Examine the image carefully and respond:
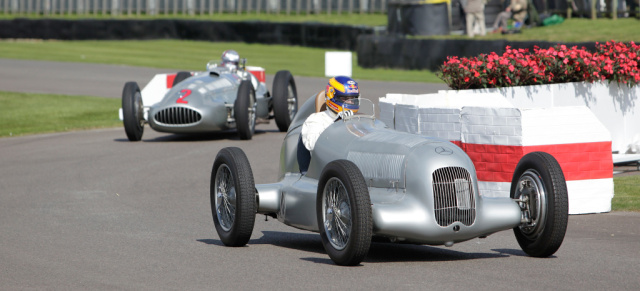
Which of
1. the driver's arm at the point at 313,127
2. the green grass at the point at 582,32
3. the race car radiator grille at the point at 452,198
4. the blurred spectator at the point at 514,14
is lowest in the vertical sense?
the race car radiator grille at the point at 452,198

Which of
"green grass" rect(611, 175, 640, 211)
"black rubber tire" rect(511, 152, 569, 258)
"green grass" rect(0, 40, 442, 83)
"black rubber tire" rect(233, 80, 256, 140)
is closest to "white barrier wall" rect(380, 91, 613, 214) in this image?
"green grass" rect(611, 175, 640, 211)

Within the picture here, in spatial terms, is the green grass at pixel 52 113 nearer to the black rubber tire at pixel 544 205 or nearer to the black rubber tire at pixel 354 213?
the black rubber tire at pixel 354 213

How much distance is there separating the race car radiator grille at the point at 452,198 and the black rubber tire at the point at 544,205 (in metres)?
0.53

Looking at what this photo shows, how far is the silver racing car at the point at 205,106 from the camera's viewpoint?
16.0 meters

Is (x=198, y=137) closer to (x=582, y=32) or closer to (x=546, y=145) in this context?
(x=546, y=145)

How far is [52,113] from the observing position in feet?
70.5

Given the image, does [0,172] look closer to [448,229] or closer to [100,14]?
[448,229]

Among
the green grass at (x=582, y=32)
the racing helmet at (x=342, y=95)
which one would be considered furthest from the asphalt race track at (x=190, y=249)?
the green grass at (x=582, y=32)

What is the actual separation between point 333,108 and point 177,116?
7950 millimetres

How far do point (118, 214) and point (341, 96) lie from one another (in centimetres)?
288

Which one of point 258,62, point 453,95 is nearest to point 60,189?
point 453,95

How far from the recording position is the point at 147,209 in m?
10.2

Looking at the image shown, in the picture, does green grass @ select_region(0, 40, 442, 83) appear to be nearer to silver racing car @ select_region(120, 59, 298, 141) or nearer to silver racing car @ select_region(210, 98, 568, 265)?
silver racing car @ select_region(120, 59, 298, 141)

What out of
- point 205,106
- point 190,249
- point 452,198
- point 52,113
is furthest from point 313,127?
point 52,113
